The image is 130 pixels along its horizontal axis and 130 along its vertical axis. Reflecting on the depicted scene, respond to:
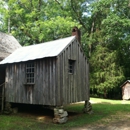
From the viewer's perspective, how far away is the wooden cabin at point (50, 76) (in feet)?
39.7

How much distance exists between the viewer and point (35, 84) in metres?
13.0

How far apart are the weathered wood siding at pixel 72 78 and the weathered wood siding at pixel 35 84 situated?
17.8 inches

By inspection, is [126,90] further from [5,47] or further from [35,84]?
[35,84]

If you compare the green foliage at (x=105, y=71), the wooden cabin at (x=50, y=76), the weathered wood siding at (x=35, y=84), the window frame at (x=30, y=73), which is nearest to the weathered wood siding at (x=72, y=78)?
the wooden cabin at (x=50, y=76)

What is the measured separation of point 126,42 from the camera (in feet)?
97.7

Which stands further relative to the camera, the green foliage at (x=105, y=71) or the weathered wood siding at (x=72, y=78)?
the green foliage at (x=105, y=71)

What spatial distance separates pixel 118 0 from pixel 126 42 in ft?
22.5

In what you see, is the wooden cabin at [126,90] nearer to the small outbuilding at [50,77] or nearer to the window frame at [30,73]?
the small outbuilding at [50,77]

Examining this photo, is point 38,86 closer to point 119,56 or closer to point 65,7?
point 119,56

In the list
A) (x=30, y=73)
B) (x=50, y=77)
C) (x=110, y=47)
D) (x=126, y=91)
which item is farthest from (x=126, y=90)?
(x=50, y=77)

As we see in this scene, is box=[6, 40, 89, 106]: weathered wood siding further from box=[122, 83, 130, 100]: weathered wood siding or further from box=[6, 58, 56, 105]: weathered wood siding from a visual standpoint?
box=[122, 83, 130, 100]: weathered wood siding

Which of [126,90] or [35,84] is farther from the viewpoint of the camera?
[126,90]

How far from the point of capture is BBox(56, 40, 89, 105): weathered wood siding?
12.1 metres

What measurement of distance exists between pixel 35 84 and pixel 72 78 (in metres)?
2.66
